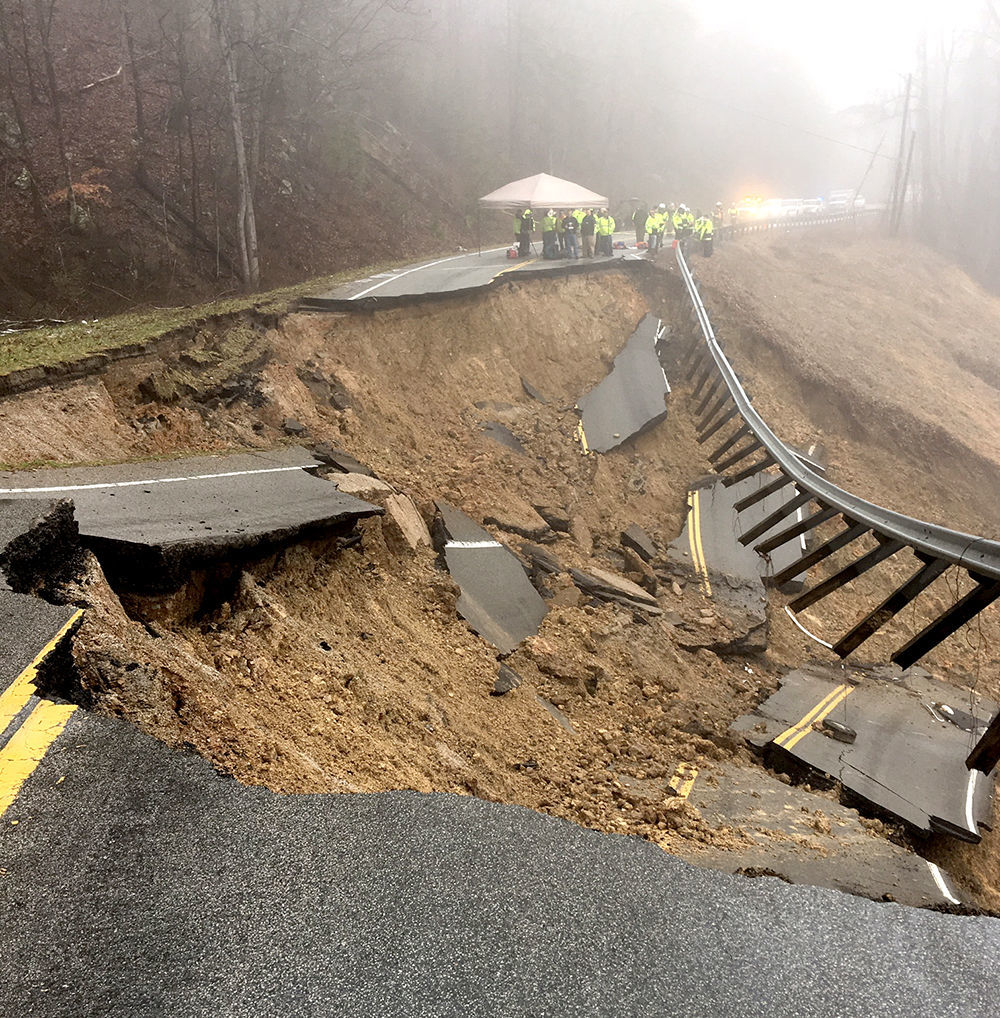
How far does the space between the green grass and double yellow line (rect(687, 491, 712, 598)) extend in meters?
8.36

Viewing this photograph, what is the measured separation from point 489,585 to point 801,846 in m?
4.62

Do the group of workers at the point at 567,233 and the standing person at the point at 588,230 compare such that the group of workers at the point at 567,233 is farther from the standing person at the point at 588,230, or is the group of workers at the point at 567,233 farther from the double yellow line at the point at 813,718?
the double yellow line at the point at 813,718

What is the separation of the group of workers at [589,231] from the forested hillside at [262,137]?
7312 millimetres

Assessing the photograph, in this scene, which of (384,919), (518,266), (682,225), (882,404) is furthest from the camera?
(682,225)

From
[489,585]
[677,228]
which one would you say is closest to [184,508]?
[489,585]

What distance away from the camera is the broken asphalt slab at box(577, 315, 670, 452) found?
49.4 feet

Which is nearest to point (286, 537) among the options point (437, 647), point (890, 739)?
point (437, 647)

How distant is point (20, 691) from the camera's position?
3.55 m

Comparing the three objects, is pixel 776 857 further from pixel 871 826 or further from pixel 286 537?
pixel 286 537

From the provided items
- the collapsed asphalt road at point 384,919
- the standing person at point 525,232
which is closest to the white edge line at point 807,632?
the collapsed asphalt road at point 384,919

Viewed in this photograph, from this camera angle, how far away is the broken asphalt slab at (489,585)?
8.15 metres

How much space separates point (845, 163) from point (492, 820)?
10619 centimetres

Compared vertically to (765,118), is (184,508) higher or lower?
lower

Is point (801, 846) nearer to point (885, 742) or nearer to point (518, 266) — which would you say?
point (885, 742)
